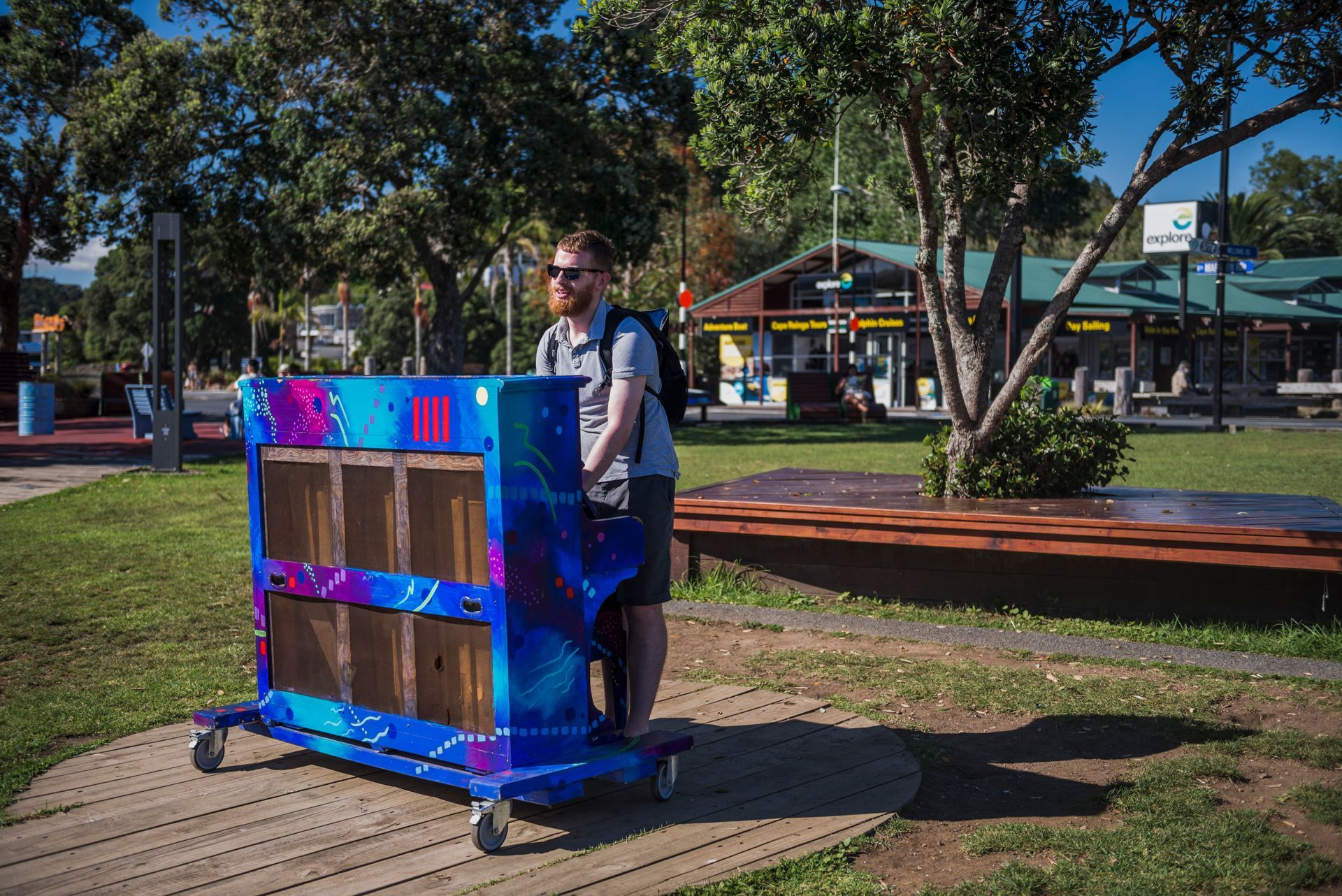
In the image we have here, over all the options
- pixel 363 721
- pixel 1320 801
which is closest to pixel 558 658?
pixel 363 721

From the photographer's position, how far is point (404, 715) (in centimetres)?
397

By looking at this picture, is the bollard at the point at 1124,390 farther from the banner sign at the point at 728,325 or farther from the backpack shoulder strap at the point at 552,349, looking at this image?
the backpack shoulder strap at the point at 552,349

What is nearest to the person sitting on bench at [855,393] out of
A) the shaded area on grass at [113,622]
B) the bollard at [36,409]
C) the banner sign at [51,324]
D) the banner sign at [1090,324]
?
the banner sign at [1090,324]

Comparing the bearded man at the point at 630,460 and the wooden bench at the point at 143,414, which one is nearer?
the bearded man at the point at 630,460

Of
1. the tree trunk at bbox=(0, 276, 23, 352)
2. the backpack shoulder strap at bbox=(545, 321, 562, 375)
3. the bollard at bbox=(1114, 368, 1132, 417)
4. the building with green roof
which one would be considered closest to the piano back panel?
the backpack shoulder strap at bbox=(545, 321, 562, 375)

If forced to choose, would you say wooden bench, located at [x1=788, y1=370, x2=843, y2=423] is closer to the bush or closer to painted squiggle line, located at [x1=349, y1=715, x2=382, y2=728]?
the bush

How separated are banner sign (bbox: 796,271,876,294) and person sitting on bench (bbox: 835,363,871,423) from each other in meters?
8.95

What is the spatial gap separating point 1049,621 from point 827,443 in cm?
1518

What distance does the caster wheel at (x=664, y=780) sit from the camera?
4043mm

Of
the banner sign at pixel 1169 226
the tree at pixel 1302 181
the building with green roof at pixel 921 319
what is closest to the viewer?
the building with green roof at pixel 921 319

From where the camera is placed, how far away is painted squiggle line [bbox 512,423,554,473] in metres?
3.63

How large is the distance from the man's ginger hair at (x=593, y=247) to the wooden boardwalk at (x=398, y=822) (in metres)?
1.80

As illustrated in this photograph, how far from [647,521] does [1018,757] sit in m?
1.79

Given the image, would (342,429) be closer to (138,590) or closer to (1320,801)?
(1320,801)
